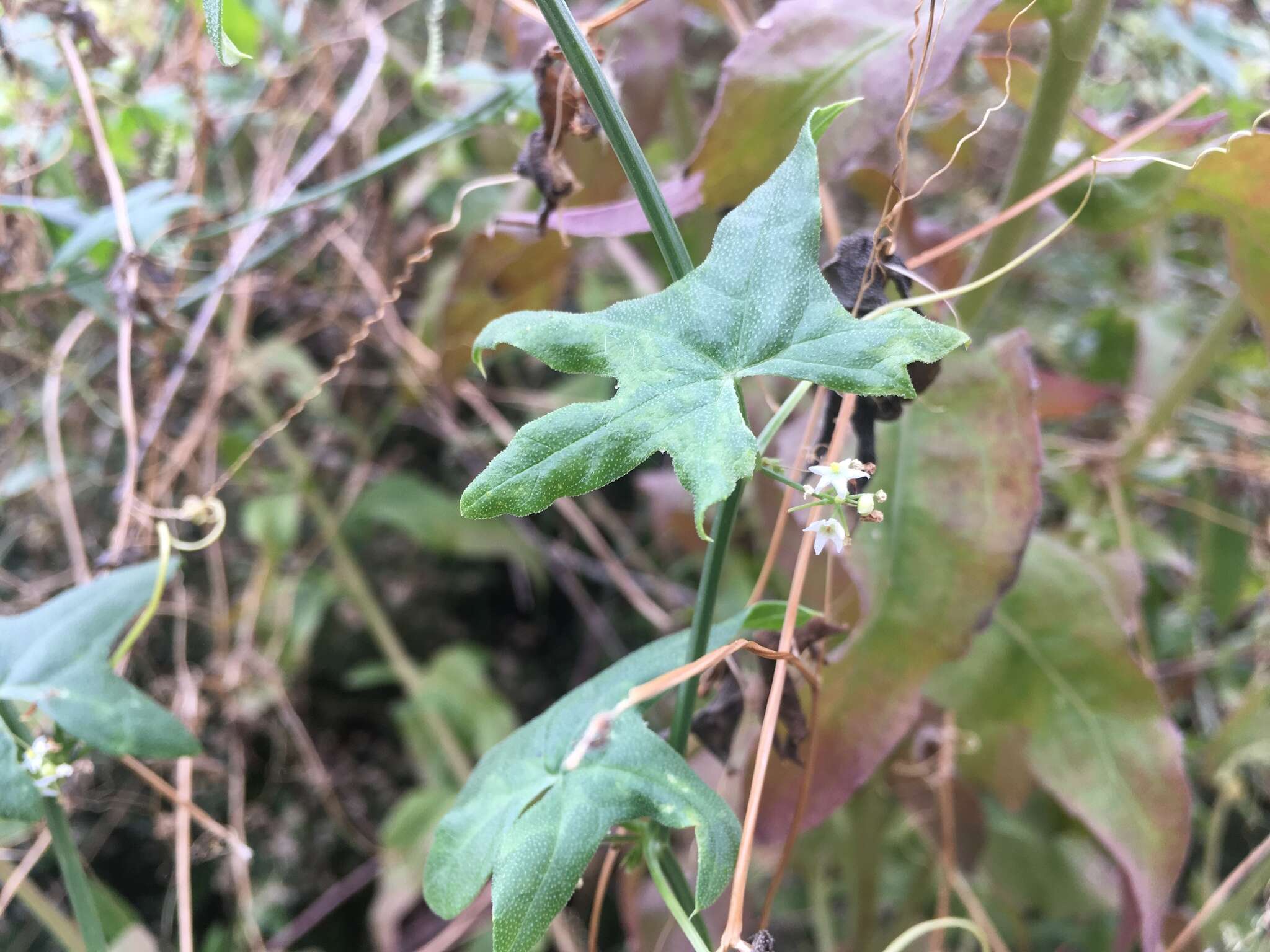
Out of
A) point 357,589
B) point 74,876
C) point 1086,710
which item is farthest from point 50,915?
point 1086,710

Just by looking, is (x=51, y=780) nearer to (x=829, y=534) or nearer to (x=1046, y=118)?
(x=829, y=534)

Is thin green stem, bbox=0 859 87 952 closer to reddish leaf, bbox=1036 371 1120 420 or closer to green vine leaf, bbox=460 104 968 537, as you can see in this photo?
green vine leaf, bbox=460 104 968 537

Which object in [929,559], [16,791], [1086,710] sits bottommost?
[1086,710]

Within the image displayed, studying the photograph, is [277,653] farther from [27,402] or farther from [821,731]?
[821,731]

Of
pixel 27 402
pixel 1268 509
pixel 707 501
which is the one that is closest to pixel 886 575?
pixel 707 501

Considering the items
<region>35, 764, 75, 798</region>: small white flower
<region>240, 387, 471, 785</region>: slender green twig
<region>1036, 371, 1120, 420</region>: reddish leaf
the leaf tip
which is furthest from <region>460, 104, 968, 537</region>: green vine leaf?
<region>240, 387, 471, 785</region>: slender green twig
